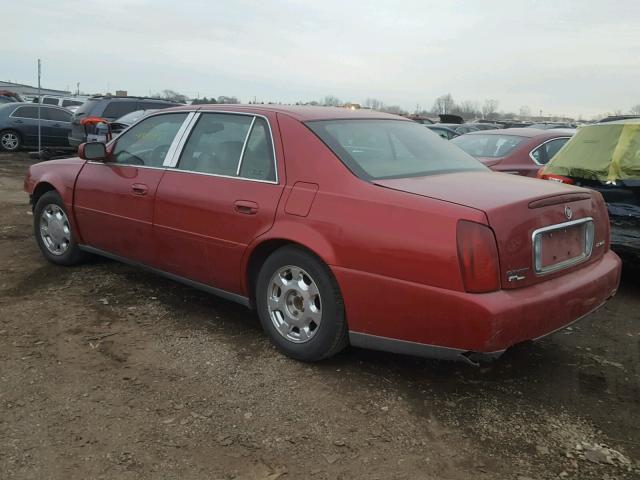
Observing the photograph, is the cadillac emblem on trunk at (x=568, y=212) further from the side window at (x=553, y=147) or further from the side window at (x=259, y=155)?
the side window at (x=553, y=147)

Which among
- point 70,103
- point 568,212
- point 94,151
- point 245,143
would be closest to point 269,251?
point 245,143

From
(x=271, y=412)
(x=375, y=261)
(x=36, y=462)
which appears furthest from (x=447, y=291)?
(x=36, y=462)

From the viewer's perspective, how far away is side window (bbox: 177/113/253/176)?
4.03 m

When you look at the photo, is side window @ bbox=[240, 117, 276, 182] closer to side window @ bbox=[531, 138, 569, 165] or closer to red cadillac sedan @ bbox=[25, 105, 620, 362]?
red cadillac sedan @ bbox=[25, 105, 620, 362]

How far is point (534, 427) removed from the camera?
298 centimetres

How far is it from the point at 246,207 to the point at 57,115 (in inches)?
614

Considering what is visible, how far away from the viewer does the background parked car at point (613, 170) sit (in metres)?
4.84

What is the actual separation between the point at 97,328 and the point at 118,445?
152 cm

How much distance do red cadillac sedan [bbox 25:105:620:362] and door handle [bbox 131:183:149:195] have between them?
15 millimetres

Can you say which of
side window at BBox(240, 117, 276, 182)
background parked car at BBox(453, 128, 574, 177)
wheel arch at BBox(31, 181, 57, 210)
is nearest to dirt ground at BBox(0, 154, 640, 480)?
side window at BBox(240, 117, 276, 182)

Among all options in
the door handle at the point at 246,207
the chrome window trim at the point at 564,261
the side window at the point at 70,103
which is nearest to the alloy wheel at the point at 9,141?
the side window at the point at 70,103

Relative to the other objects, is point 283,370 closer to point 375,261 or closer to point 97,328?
point 375,261

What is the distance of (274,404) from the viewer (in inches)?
124

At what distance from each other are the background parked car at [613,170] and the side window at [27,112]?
50.4 feet
